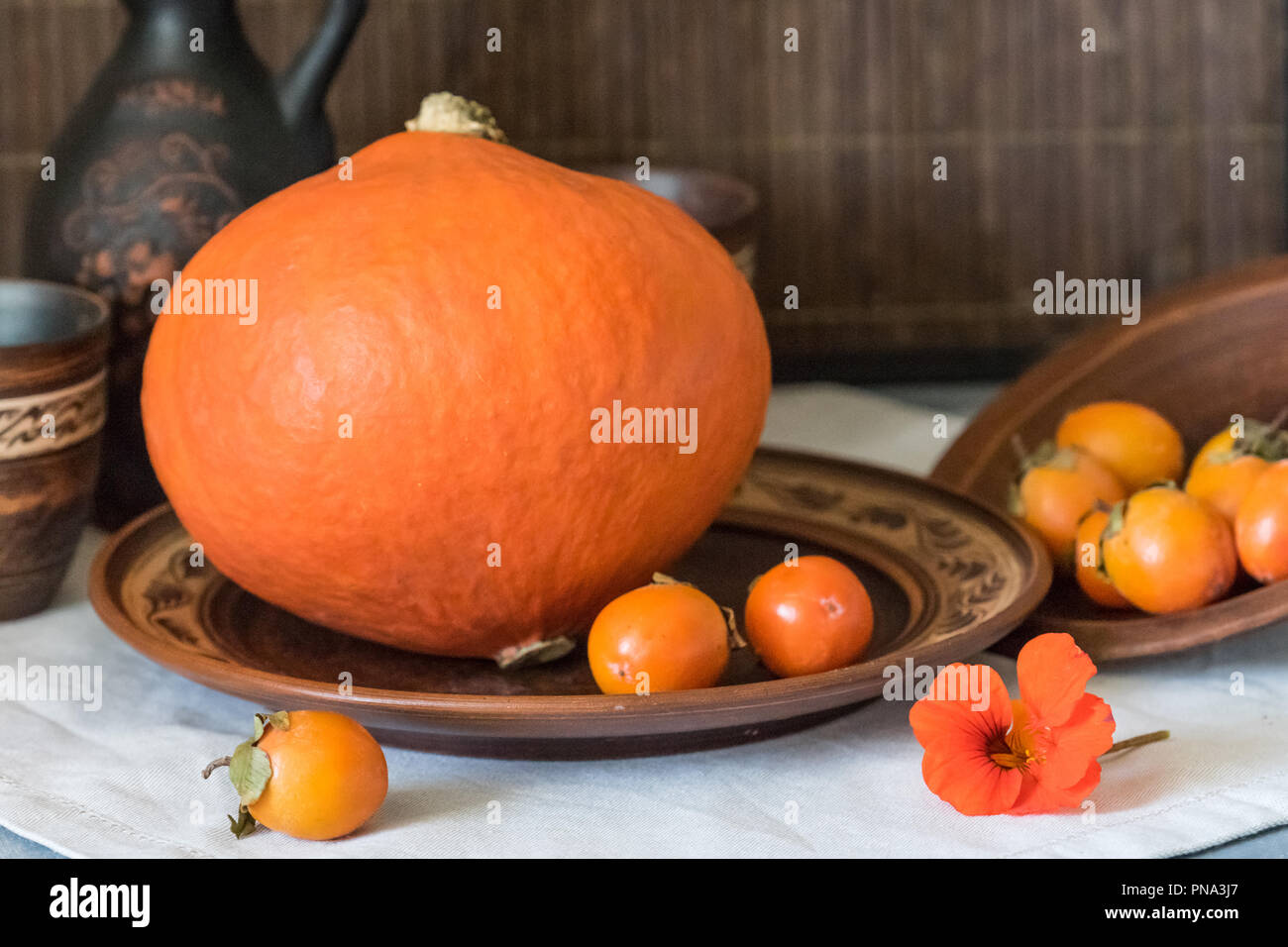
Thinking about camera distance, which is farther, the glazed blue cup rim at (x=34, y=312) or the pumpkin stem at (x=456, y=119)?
the glazed blue cup rim at (x=34, y=312)

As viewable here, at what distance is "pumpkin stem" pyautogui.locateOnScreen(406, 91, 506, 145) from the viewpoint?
653 millimetres

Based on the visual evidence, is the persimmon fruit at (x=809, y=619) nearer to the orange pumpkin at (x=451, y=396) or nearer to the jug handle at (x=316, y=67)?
the orange pumpkin at (x=451, y=396)

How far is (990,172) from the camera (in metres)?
1.17

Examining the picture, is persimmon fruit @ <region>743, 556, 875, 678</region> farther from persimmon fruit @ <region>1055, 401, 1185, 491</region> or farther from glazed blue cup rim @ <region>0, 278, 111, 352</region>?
glazed blue cup rim @ <region>0, 278, 111, 352</region>

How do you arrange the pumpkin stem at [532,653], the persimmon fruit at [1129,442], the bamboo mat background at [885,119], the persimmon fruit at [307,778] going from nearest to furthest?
the persimmon fruit at [307,778] → the pumpkin stem at [532,653] → the persimmon fruit at [1129,442] → the bamboo mat background at [885,119]

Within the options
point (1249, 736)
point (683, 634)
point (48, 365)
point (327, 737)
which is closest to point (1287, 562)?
point (1249, 736)

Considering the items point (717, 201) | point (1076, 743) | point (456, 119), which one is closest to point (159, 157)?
point (456, 119)

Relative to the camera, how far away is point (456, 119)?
2.15ft

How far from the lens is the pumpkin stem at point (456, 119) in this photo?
653mm

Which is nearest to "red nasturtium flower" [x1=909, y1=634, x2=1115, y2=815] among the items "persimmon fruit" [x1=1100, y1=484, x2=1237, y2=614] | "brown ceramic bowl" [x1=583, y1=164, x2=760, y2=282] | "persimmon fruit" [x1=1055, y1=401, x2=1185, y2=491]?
"persimmon fruit" [x1=1100, y1=484, x2=1237, y2=614]

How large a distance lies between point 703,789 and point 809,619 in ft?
0.25

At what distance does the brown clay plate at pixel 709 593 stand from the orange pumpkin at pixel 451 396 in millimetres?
32

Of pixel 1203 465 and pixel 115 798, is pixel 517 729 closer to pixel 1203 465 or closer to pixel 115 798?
pixel 115 798

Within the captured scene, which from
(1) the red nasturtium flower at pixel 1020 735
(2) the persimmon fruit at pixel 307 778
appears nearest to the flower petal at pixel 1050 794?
(1) the red nasturtium flower at pixel 1020 735
